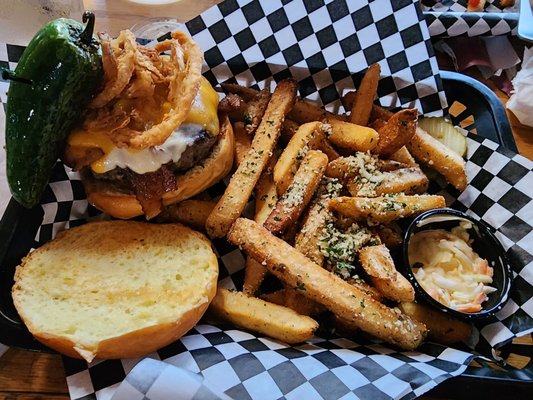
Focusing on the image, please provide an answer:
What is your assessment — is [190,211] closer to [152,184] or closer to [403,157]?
[152,184]

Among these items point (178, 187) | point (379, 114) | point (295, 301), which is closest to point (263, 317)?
point (295, 301)

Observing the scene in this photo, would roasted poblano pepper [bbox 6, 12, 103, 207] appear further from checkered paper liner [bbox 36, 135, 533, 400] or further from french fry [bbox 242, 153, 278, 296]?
french fry [bbox 242, 153, 278, 296]

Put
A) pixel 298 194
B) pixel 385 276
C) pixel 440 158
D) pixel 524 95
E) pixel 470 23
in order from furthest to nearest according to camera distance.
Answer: pixel 470 23, pixel 524 95, pixel 440 158, pixel 298 194, pixel 385 276

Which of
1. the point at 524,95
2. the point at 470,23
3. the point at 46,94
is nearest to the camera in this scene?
the point at 46,94

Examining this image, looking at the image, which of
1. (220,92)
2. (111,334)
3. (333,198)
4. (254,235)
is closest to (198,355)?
(111,334)

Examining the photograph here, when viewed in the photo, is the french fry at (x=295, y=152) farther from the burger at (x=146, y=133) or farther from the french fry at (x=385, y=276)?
the french fry at (x=385, y=276)

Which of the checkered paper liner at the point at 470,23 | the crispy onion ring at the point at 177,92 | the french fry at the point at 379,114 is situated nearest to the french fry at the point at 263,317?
the crispy onion ring at the point at 177,92

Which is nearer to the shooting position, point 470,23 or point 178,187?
point 178,187

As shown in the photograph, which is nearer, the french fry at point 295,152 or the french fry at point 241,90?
the french fry at point 295,152
